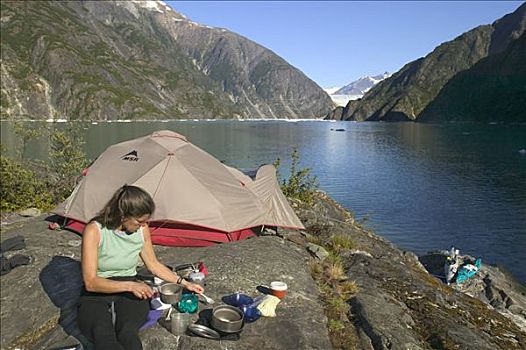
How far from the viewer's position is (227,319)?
669cm

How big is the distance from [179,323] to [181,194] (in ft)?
17.7

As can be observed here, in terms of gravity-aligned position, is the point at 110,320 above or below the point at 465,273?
above

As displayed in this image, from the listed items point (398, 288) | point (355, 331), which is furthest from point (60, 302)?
point (398, 288)

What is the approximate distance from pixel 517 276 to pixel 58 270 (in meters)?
19.8

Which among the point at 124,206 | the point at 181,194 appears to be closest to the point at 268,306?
the point at 124,206

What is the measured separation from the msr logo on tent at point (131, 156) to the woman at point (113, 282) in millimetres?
7140

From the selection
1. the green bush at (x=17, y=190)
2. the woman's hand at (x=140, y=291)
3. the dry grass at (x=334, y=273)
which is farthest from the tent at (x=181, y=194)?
the green bush at (x=17, y=190)

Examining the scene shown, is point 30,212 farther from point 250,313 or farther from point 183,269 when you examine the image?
point 250,313

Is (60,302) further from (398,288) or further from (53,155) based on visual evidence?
(53,155)

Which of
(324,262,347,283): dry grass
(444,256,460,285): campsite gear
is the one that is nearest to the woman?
(324,262,347,283): dry grass

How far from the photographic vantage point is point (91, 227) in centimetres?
551

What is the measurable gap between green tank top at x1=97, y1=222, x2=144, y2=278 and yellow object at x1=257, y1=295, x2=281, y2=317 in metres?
2.31

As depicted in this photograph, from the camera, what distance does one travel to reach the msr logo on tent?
12.7 metres

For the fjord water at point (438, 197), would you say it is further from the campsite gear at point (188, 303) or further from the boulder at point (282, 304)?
the campsite gear at point (188, 303)
